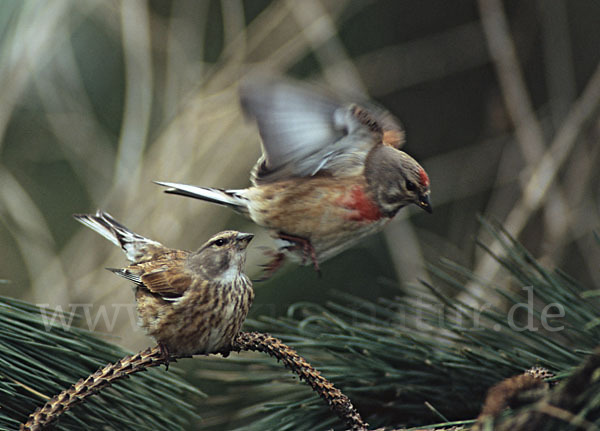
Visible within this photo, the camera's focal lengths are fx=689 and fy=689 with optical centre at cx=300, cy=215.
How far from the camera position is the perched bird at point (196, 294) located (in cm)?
124

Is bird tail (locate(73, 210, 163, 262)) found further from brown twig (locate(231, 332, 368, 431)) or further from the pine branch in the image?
brown twig (locate(231, 332, 368, 431))

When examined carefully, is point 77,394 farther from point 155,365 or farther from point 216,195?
point 216,195

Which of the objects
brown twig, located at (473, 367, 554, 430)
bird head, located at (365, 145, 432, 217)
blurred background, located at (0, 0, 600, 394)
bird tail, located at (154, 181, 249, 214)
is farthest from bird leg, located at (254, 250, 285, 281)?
blurred background, located at (0, 0, 600, 394)

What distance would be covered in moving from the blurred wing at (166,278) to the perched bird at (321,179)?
162 millimetres

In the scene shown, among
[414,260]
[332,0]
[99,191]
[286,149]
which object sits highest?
[332,0]

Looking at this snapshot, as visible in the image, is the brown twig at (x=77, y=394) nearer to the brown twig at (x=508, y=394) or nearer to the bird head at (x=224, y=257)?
the bird head at (x=224, y=257)

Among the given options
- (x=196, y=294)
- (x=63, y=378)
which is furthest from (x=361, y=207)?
(x=63, y=378)

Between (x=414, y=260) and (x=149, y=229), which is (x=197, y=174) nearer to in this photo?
(x=149, y=229)

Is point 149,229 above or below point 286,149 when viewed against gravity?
above

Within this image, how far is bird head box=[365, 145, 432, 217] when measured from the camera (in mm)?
1403

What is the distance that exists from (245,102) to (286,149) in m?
0.15

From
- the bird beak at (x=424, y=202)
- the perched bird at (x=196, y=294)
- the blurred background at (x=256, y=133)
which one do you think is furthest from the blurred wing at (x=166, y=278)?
the blurred background at (x=256, y=133)

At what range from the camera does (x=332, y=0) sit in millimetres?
3502

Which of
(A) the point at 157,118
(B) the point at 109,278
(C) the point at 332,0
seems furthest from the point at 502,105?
(B) the point at 109,278
